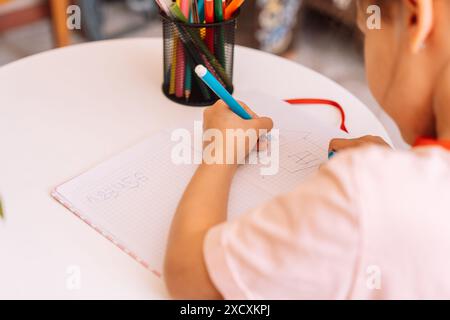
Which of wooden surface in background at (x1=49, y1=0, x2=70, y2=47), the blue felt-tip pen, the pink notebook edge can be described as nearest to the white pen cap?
the blue felt-tip pen

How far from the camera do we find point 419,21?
20.3 inches

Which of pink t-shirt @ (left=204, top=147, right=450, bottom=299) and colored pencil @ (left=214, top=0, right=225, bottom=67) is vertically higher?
colored pencil @ (left=214, top=0, right=225, bottom=67)

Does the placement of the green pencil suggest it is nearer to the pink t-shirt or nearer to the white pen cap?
the white pen cap

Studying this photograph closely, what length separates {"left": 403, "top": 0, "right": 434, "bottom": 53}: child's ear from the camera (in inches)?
20.0

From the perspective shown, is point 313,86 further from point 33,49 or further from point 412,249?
point 33,49

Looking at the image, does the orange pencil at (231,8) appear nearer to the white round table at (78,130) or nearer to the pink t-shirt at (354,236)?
the white round table at (78,130)

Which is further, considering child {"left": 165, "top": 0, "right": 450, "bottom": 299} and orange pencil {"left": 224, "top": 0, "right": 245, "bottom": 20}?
orange pencil {"left": 224, "top": 0, "right": 245, "bottom": 20}

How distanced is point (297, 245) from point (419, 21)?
23 cm

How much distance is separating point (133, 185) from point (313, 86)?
381 mm

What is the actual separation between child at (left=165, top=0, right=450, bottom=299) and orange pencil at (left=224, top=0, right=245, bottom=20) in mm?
265

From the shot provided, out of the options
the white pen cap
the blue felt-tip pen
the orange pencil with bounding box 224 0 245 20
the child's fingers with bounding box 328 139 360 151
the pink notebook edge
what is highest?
the orange pencil with bounding box 224 0 245 20

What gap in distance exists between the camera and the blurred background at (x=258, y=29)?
191cm

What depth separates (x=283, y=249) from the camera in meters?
0.49

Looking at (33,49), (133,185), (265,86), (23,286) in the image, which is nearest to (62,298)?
(23,286)
